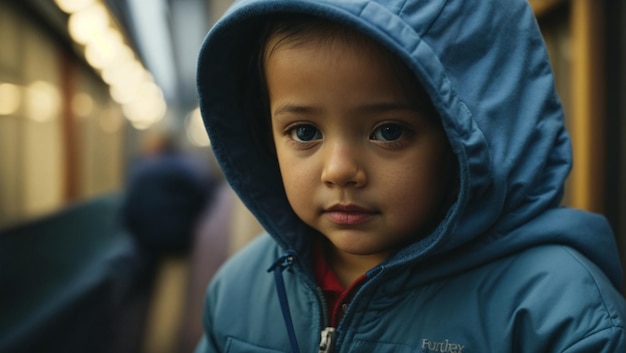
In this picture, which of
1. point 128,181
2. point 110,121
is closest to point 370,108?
point 128,181

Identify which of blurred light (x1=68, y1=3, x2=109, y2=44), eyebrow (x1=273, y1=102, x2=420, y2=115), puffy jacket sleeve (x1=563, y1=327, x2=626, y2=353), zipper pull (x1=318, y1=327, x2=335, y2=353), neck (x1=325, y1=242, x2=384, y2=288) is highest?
blurred light (x1=68, y1=3, x2=109, y2=44)

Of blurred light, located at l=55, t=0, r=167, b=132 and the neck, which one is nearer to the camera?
the neck

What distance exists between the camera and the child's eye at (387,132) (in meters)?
1.01

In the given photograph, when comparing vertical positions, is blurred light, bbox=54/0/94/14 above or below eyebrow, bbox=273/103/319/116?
above

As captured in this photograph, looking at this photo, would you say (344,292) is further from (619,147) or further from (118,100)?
(118,100)

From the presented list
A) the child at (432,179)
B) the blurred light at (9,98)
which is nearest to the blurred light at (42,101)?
the blurred light at (9,98)

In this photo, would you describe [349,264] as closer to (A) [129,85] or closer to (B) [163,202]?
(B) [163,202]

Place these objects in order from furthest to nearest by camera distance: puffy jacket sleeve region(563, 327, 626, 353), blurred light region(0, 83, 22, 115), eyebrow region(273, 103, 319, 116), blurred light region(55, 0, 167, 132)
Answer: blurred light region(55, 0, 167, 132) < blurred light region(0, 83, 22, 115) < eyebrow region(273, 103, 319, 116) < puffy jacket sleeve region(563, 327, 626, 353)

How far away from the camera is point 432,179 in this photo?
3.45 ft

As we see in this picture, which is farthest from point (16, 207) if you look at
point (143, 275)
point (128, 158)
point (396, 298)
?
point (128, 158)

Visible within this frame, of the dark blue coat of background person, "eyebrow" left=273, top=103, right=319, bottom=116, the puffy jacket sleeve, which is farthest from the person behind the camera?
the dark blue coat of background person

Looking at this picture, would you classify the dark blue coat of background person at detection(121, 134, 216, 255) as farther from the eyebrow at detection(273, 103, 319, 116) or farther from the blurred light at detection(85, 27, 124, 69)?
the eyebrow at detection(273, 103, 319, 116)

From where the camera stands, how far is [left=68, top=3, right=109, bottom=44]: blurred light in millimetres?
6375

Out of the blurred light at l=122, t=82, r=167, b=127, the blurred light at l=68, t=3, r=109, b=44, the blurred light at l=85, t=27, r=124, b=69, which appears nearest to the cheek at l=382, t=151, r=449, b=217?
the blurred light at l=68, t=3, r=109, b=44
